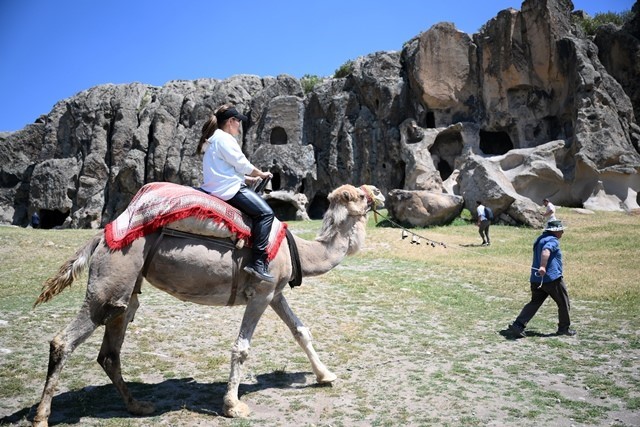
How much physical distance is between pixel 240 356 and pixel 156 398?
1.05 meters

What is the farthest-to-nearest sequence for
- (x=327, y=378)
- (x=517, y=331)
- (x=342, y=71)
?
(x=342, y=71)
(x=517, y=331)
(x=327, y=378)

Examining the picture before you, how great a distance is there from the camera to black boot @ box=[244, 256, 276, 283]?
5.03m

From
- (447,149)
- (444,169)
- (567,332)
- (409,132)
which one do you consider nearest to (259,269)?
(567,332)

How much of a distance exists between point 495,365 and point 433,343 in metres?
1.18

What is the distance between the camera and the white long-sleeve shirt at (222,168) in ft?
16.9

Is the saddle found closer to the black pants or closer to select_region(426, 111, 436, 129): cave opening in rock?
the black pants

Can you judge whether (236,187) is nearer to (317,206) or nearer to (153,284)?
(153,284)

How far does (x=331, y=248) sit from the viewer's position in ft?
19.0

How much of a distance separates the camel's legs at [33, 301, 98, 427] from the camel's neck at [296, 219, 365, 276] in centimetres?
224

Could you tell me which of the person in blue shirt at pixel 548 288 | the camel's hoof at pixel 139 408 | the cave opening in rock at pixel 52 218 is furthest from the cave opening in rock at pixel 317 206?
the camel's hoof at pixel 139 408

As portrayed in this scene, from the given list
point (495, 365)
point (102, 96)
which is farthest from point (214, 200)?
point (102, 96)

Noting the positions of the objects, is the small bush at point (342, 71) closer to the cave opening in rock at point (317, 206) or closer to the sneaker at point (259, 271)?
the cave opening in rock at point (317, 206)

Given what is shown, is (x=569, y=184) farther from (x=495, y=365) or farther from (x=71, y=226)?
(x=71, y=226)

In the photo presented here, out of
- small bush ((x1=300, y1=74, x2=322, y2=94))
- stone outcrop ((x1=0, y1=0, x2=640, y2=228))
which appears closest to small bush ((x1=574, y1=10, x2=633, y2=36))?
stone outcrop ((x1=0, y1=0, x2=640, y2=228))
